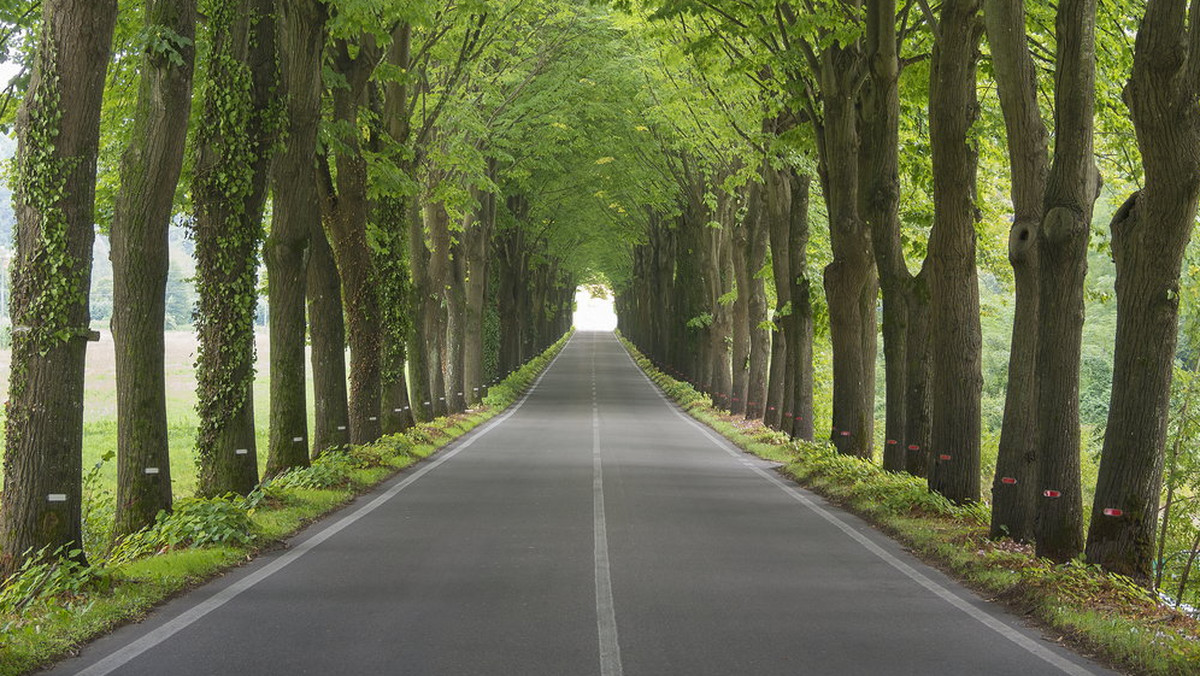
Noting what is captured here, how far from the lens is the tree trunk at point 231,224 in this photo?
1345 centimetres

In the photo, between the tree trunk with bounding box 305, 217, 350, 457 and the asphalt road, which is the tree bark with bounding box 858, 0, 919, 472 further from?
the tree trunk with bounding box 305, 217, 350, 457

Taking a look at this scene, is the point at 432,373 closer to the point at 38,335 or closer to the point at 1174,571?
the point at 1174,571

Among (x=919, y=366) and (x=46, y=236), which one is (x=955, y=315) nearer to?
(x=919, y=366)

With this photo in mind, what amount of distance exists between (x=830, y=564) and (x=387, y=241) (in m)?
13.7

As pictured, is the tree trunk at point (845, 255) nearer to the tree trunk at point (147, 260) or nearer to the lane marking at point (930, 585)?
the lane marking at point (930, 585)

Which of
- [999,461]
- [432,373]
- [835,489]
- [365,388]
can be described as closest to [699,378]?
[432,373]

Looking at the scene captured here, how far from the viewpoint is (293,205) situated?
16344 mm

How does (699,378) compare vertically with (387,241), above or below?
below

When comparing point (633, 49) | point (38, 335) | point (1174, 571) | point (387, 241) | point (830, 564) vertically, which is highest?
point (633, 49)

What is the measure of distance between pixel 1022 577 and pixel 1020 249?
3.41 meters

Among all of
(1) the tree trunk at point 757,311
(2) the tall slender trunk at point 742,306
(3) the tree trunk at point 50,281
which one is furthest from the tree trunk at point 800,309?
(3) the tree trunk at point 50,281

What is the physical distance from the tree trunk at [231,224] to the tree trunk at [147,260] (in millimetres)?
1868

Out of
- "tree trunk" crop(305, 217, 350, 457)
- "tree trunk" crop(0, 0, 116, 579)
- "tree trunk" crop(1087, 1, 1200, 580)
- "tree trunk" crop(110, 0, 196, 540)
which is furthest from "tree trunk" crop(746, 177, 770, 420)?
"tree trunk" crop(0, 0, 116, 579)

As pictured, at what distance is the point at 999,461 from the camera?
12461 mm
